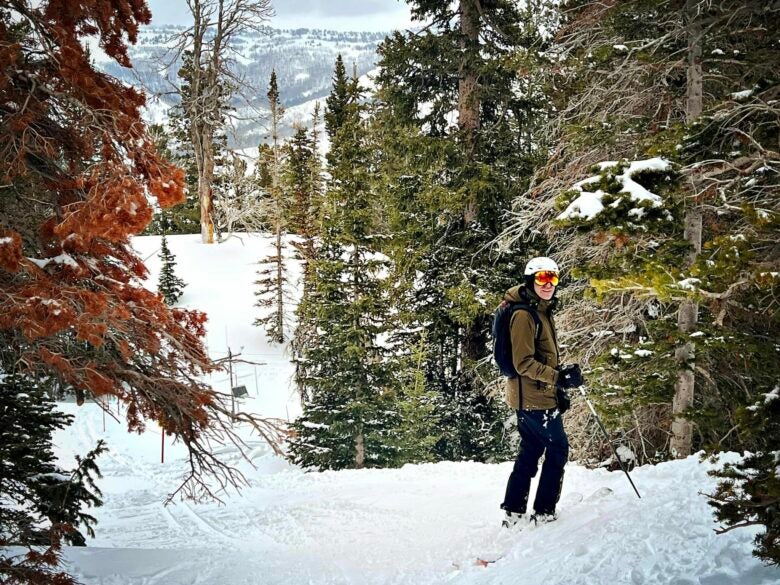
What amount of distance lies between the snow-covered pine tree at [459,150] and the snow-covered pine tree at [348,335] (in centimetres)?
108

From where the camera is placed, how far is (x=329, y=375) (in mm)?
16672

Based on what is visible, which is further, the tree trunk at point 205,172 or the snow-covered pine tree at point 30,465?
the tree trunk at point 205,172

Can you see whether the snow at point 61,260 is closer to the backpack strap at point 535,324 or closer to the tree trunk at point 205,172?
the backpack strap at point 535,324

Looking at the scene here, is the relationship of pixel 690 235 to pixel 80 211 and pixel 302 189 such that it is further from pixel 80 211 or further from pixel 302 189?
pixel 302 189

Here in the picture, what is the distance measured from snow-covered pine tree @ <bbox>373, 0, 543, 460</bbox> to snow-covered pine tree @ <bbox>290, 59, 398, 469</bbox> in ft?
3.53

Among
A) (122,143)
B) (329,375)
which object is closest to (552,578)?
(122,143)

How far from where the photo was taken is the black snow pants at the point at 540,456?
5199mm

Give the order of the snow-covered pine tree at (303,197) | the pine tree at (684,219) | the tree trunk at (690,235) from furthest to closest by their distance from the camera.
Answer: the snow-covered pine tree at (303,197)
the tree trunk at (690,235)
the pine tree at (684,219)

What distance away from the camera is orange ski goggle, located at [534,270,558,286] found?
504 cm

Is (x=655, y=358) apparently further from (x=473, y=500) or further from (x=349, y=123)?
(x=349, y=123)

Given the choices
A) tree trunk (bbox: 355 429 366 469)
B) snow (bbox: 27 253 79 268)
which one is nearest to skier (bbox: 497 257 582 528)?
snow (bbox: 27 253 79 268)

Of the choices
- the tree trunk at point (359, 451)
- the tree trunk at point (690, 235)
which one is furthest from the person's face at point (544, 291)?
the tree trunk at point (359, 451)

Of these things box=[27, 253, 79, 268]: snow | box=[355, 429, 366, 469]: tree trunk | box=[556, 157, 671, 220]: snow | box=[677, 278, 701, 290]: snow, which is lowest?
box=[355, 429, 366, 469]: tree trunk

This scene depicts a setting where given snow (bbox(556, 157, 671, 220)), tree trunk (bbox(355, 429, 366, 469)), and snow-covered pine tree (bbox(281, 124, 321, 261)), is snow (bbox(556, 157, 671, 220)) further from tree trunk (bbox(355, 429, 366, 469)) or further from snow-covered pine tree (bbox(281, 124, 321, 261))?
snow-covered pine tree (bbox(281, 124, 321, 261))
